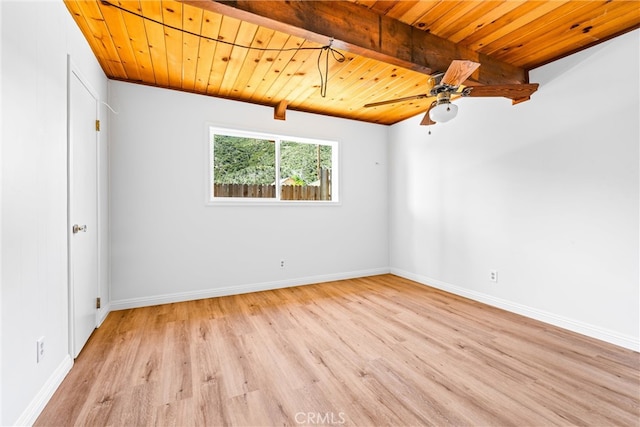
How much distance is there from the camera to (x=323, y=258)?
4.14 meters

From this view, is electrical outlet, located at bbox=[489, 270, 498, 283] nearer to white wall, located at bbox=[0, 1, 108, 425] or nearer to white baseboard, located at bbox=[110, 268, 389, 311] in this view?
white baseboard, located at bbox=[110, 268, 389, 311]

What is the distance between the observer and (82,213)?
7.11 feet

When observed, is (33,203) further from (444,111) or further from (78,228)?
(444,111)

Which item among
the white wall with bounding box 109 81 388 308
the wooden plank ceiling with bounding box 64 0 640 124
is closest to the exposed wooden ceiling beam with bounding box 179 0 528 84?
the wooden plank ceiling with bounding box 64 0 640 124

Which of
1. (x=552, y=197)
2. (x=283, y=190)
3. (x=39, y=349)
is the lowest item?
(x=39, y=349)

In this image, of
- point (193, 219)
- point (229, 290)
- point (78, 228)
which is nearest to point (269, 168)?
point (193, 219)

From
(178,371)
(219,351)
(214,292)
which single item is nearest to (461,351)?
(219,351)

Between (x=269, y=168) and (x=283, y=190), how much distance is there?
1.21ft

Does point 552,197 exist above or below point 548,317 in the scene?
above

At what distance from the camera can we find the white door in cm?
194

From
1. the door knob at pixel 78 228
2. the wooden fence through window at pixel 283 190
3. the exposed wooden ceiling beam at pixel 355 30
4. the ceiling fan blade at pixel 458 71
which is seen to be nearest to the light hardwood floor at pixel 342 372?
the door knob at pixel 78 228

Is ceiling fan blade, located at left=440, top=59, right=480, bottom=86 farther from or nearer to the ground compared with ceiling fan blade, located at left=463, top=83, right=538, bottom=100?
nearer to the ground

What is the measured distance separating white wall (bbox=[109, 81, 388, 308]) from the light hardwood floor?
1.60 ft

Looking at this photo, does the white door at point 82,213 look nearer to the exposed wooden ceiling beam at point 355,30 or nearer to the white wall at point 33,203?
the white wall at point 33,203
